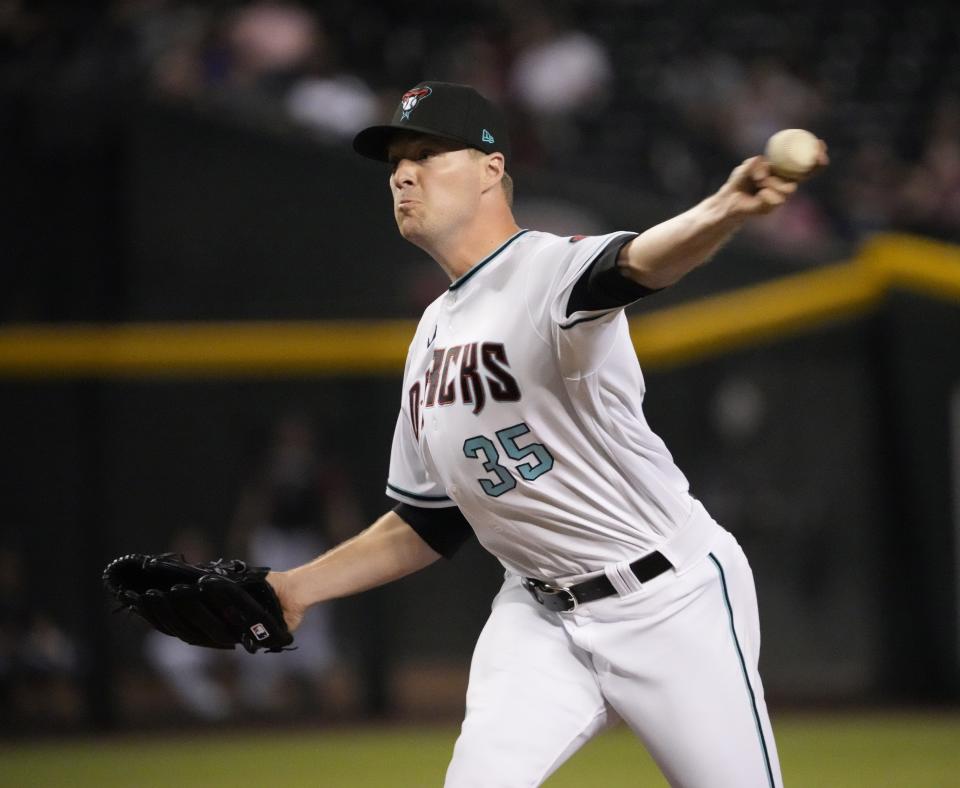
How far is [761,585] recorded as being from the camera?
7258mm

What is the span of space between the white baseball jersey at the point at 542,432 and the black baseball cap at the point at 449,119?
0.73 ft

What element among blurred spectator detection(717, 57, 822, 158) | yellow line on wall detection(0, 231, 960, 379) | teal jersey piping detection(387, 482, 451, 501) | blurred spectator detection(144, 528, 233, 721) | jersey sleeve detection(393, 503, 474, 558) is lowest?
blurred spectator detection(144, 528, 233, 721)

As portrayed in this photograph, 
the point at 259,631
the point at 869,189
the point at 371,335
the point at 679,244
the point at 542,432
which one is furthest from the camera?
the point at 869,189

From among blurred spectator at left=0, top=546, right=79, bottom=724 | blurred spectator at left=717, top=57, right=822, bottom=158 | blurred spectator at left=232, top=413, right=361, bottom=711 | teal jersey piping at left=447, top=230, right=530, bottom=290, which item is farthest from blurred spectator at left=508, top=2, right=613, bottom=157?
teal jersey piping at left=447, top=230, right=530, bottom=290

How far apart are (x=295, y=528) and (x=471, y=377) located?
193 inches

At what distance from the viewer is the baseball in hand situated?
2.05m

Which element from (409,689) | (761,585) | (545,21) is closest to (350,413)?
(409,689)

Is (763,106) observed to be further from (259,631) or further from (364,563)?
(259,631)

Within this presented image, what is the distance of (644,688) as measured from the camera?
8.73 feet

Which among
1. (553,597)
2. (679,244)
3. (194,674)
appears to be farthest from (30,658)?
(679,244)

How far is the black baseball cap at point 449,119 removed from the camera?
9.27 ft

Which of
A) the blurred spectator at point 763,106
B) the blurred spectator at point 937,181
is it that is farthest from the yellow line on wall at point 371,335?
the blurred spectator at point 763,106

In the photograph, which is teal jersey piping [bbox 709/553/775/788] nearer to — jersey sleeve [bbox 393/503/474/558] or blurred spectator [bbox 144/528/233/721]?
jersey sleeve [bbox 393/503/474/558]

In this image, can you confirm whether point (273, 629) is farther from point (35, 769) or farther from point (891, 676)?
point (891, 676)
